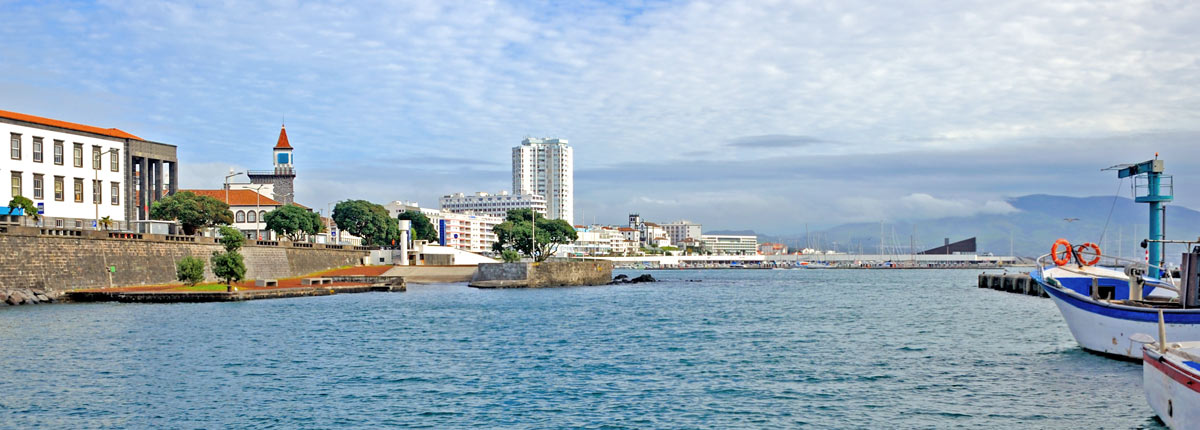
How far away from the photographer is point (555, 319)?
53.2 metres

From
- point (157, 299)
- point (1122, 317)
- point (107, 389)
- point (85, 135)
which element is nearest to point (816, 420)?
point (1122, 317)

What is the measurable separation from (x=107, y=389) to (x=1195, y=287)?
3089 cm

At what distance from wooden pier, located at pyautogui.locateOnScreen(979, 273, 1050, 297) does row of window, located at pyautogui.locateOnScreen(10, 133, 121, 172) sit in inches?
2943

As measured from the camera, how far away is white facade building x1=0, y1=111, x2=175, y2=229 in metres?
68.3

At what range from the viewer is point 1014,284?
9281 cm

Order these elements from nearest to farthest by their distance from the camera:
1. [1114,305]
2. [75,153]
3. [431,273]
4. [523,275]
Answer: [1114,305] → [75,153] → [523,275] → [431,273]

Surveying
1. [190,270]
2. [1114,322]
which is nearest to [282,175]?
[190,270]

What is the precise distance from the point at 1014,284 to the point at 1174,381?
81626mm

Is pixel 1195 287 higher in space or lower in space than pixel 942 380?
higher

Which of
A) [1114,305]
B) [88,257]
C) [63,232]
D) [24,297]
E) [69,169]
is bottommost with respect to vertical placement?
[24,297]

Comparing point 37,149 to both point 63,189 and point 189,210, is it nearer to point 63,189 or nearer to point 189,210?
point 63,189

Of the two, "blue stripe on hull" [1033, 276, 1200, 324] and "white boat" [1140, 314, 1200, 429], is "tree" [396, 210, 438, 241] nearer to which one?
"blue stripe on hull" [1033, 276, 1200, 324]

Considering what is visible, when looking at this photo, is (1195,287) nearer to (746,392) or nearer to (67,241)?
(746,392)

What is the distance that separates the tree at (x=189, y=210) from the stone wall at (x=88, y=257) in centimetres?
1373
